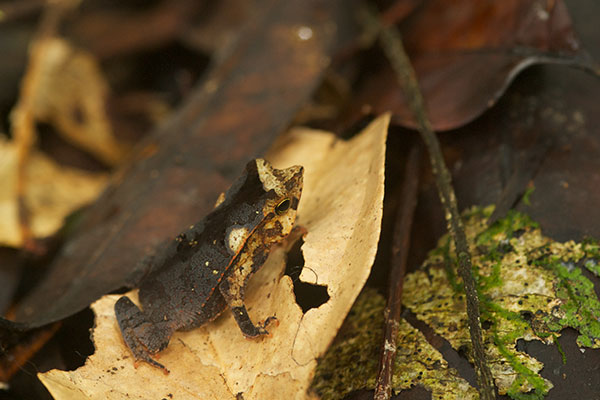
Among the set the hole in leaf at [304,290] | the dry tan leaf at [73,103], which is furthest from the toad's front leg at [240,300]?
the dry tan leaf at [73,103]

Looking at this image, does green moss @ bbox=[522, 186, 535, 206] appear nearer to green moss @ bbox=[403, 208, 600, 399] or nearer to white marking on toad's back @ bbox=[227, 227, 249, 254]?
green moss @ bbox=[403, 208, 600, 399]

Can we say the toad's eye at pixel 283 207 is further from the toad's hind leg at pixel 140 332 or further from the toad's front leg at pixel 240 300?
the toad's hind leg at pixel 140 332

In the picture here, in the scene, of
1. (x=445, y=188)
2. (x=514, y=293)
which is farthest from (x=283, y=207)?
(x=514, y=293)

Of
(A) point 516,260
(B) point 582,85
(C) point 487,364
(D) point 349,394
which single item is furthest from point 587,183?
(D) point 349,394

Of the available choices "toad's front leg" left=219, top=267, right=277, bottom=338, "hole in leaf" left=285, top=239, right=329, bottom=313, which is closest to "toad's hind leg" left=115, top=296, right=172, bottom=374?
"toad's front leg" left=219, top=267, right=277, bottom=338

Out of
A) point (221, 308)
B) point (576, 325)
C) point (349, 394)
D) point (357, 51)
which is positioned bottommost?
point (349, 394)

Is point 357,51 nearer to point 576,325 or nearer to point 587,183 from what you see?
point 587,183
